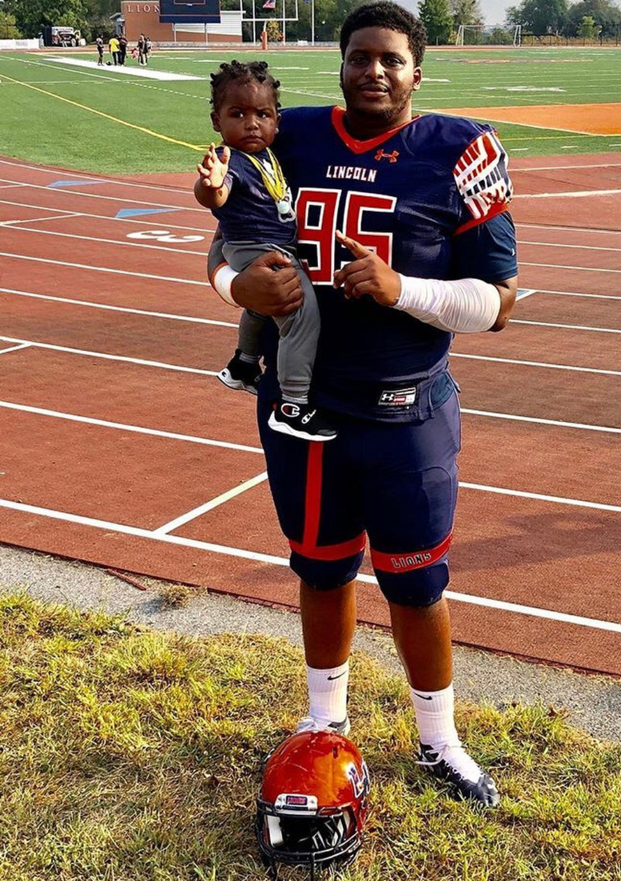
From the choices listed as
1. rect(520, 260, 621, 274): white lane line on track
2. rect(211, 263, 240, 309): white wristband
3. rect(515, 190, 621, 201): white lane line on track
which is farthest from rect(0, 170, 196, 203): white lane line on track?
rect(211, 263, 240, 309): white wristband

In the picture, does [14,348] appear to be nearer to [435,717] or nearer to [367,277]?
[435,717]

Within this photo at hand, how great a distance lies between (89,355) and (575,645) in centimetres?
588

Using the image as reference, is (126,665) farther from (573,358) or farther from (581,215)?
(581,215)

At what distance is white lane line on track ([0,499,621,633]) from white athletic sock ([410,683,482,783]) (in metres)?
1.55

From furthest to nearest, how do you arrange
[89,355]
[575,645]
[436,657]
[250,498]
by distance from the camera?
1. [89,355]
2. [250,498]
3. [575,645]
4. [436,657]

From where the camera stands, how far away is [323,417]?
10.9ft

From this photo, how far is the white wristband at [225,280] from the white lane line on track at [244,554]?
2.43 metres

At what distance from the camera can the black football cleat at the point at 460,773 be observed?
359cm

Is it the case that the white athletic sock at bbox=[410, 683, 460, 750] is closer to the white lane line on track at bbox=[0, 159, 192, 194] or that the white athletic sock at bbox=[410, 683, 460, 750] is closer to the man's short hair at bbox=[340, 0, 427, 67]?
the man's short hair at bbox=[340, 0, 427, 67]

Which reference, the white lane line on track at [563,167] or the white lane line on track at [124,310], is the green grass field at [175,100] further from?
the white lane line on track at [124,310]

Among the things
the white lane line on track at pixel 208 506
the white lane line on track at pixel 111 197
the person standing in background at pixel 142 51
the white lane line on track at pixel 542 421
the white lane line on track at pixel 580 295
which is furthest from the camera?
the person standing in background at pixel 142 51

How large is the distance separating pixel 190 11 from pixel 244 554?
102794 mm

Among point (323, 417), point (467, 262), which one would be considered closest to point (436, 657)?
point (323, 417)

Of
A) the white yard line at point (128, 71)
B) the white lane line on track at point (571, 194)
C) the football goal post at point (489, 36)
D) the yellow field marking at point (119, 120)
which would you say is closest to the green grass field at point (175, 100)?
the yellow field marking at point (119, 120)
